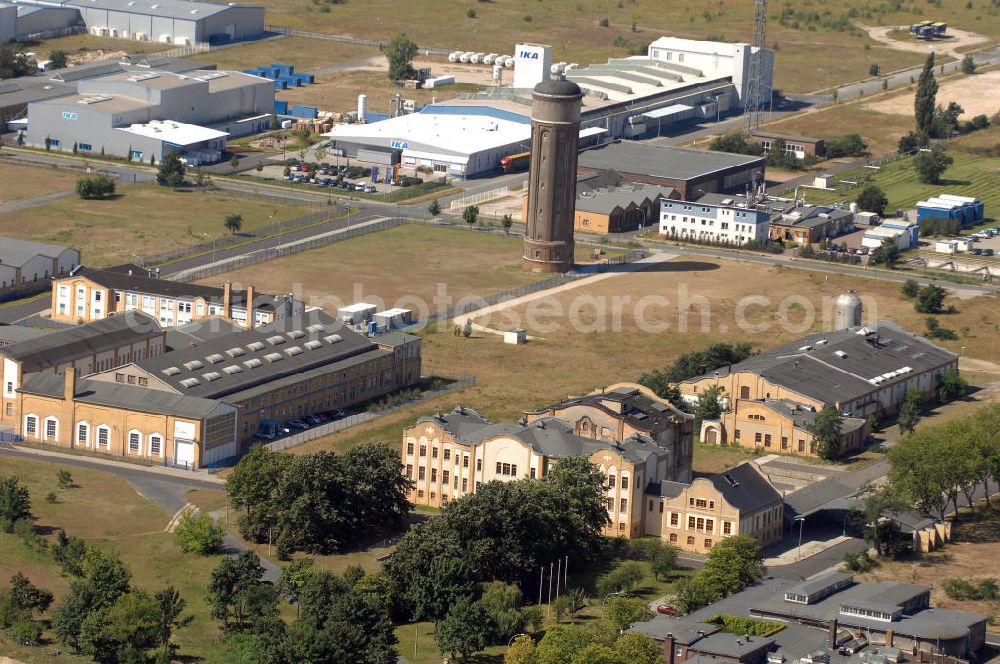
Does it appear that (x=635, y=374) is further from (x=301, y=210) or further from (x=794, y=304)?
(x=301, y=210)

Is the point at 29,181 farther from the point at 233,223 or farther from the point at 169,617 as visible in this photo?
the point at 169,617

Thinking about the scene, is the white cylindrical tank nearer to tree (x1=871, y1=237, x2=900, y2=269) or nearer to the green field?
tree (x1=871, y1=237, x2=900, y2=269)

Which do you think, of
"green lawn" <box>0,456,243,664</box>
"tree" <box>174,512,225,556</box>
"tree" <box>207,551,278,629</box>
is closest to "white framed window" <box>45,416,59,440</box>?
"green lawn" <box>0,456,243,664</box>

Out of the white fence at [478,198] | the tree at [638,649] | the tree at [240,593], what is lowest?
the white fence at [478,198]

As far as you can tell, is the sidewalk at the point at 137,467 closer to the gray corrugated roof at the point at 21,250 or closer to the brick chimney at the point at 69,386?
the brick chimney at the point at 69,386

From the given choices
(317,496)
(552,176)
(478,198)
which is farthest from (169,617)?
(478,198)

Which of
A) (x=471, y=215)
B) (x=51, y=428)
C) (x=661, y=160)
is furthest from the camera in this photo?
(x=661, y=160)

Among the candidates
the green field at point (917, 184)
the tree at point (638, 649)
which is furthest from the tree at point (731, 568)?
the green field at point (917, 184)
